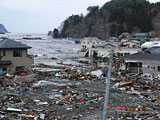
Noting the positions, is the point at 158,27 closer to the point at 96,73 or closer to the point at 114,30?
the point at 114,30

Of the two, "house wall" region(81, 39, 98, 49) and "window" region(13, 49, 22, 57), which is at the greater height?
"house wall" region(81, 39, 98, 49)

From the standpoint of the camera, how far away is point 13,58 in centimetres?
2233

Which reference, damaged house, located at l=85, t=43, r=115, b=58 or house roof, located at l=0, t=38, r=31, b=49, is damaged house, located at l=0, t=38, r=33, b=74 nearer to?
house roof, located at l=0, t=38, r=31, b=49

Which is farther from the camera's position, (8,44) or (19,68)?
(19,68)

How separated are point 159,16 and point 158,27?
823cm

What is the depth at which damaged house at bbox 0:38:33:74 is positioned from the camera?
21.8 meters

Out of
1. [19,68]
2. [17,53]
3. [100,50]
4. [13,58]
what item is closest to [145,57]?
[19,68]

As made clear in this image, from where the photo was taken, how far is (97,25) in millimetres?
124938

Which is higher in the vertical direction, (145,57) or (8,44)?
(8,44)

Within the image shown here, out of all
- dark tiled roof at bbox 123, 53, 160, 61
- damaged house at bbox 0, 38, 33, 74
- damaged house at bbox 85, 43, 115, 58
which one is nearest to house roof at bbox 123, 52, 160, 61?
dark tiled roof at bbox 123, 53, 160, 61

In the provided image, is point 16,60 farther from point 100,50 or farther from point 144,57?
point 100,50

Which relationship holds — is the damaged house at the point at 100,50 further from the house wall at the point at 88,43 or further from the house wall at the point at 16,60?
the house wall at the point at 88,43

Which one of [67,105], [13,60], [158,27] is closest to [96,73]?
[13,60]

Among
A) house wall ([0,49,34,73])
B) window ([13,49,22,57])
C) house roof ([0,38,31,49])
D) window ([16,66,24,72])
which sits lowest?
window ([16,66,24,72])
